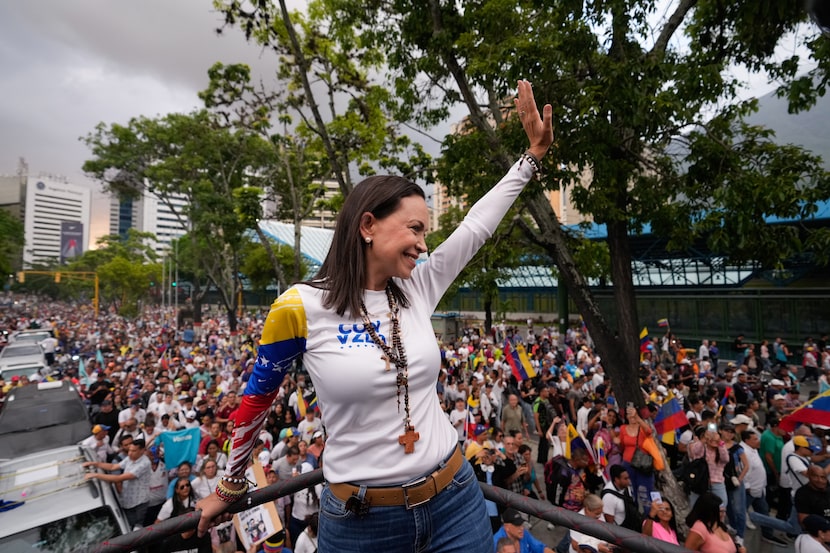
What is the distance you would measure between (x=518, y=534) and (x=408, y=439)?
3.76m

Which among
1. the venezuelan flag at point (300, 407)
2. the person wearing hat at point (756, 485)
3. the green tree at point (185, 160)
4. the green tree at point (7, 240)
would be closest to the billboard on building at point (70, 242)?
the green tree at point (7, 240)

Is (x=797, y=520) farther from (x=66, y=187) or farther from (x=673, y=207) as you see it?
(x=66, y=187)

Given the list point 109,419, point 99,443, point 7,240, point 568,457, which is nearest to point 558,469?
point 568,457

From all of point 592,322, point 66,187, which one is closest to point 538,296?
point 592,322

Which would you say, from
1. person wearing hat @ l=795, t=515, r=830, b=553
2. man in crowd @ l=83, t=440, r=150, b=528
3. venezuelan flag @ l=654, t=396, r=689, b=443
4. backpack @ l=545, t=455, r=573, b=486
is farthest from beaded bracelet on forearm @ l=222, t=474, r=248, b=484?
venezuelan flag @ l=654, t=396, r=689, b=443

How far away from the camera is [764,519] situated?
6344mm

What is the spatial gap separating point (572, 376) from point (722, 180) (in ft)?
26.8

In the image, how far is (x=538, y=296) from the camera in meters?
35.5

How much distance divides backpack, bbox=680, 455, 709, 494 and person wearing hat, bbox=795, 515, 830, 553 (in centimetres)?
196

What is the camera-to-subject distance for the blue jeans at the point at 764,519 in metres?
6.08

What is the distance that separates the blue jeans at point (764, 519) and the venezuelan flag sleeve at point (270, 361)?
769 centimetres

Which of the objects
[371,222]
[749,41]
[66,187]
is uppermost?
[66,187]

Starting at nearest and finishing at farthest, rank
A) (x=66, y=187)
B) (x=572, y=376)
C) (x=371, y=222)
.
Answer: (x=371, y=222)
(x=572, y=376)
(x=66, y=187)

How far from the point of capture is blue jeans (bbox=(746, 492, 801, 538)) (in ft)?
20.0
